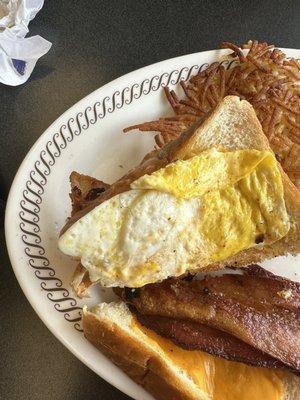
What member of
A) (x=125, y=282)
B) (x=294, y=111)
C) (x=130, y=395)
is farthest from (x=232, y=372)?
(x=294, y=111)

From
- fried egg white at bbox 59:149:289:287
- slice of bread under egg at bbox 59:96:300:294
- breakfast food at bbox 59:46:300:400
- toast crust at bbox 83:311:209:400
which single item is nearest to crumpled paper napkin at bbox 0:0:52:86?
breakfast food at bbox 59:46:300:400

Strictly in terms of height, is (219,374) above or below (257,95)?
below

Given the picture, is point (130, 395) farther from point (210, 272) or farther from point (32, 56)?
point (32, 56)

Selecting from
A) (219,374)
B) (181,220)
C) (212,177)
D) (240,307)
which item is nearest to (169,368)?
(219,374)

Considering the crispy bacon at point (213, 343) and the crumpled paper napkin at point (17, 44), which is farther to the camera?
the crumpled paper napkin at point (17, 44)

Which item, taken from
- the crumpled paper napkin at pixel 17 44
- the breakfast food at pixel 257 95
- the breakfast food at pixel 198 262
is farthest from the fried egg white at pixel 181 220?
the crumpled paper napkin at pixel 17 44

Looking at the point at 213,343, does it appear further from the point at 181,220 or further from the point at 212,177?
the point at 212,177

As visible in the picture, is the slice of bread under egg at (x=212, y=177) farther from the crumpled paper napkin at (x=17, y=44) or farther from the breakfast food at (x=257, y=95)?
the crumpled paper napkin at (x=17, y=44)
